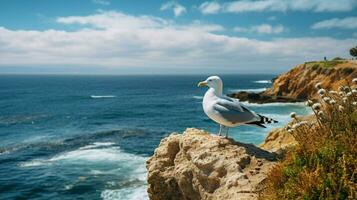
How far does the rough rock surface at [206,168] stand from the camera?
8086 millimetres

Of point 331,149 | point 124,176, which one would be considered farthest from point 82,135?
point 331,149

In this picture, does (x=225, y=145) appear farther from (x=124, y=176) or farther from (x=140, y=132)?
(x=140, y=132)

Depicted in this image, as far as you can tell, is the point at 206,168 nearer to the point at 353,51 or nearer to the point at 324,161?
the point at 324,161

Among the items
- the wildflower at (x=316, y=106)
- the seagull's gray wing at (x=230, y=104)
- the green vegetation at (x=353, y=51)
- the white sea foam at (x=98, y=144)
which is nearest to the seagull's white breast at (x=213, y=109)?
the seagull's gray wing at (x=230, y=104)

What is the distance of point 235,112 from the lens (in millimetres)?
9328

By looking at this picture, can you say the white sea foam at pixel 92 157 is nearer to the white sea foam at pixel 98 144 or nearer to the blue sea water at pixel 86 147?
the blue sea water at pixel 86 147

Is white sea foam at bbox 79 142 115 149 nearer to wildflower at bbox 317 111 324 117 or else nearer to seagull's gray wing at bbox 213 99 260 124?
seagull's gray wing at bbox 213 99 260 124

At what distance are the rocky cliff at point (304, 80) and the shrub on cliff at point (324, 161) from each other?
5823 cm

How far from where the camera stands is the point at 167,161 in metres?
10.8

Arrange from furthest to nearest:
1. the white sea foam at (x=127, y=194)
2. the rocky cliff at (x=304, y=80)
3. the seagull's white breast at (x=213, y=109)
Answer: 1. the rocky cliff at (x=304, y=80)
2. the white sea foam at (x=127, y=194)
3. the seagull's white breast at (x=213, y=109)

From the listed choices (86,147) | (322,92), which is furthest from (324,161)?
(86,147)

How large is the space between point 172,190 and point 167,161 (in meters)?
0.80

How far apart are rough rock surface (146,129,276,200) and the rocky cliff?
186 feet

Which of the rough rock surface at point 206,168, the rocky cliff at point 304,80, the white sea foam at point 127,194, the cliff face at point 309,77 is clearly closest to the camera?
the rough rock surface at point 206,168
